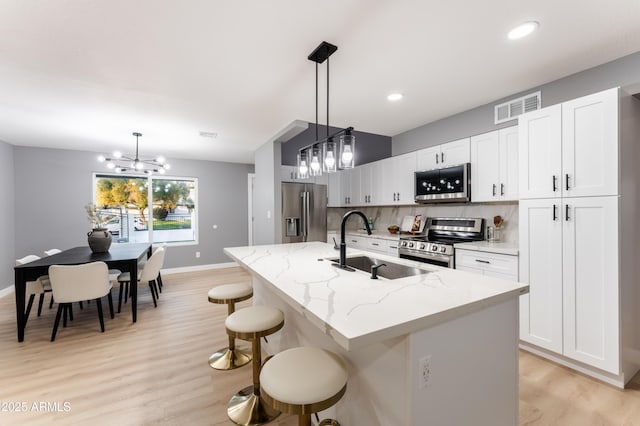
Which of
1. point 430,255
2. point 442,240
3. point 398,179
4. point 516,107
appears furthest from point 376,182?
point 516,107

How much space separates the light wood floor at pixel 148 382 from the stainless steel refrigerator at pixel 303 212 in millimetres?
1753

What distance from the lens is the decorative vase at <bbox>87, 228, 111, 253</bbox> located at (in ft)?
12.4

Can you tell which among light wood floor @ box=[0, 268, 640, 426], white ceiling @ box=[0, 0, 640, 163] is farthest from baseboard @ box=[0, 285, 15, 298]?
white ceiling @ box=[0, 0, 640, 163]

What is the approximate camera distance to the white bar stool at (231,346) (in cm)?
232

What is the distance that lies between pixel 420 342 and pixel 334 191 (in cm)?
427

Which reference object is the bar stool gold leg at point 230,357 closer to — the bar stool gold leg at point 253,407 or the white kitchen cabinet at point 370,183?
the bar stool gold leg at point 253,407

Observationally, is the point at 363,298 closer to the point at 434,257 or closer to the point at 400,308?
the point at 400,308

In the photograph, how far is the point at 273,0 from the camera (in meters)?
1.59

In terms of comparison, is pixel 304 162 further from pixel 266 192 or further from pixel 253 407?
pixel 266 192

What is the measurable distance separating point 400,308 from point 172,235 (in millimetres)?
6098

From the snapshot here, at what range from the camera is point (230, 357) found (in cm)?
248

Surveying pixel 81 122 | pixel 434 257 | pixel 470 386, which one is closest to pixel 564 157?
pixel 434 257

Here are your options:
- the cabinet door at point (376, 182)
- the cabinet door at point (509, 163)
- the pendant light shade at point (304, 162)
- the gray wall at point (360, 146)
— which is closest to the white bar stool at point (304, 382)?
the pendant light shade at point (304, 162)

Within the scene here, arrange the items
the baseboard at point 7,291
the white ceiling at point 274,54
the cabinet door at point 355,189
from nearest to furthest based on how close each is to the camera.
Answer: the white ceiling at point 274,54, the baseboard at point 7,291, the cabinet door at point 355,189
